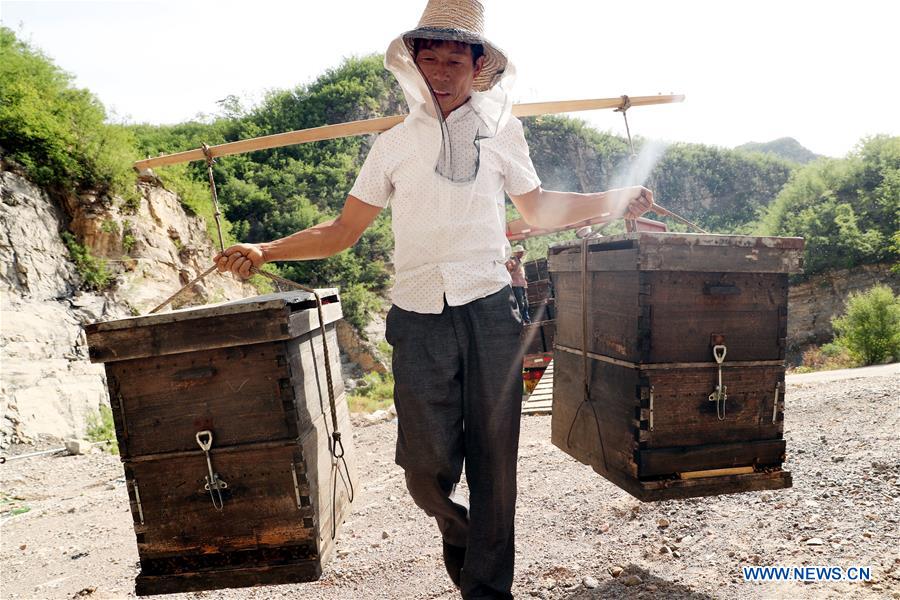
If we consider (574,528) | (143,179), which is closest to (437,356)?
(574,528)

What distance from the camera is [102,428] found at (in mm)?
7477

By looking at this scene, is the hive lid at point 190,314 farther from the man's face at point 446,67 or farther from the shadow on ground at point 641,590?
the shadow on ground at point 641,590

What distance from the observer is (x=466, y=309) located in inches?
84.1

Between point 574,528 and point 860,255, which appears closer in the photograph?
point 574,528

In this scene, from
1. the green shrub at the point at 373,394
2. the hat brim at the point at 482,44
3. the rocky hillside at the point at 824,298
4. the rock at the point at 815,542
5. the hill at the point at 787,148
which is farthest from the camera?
the hill at the point at 787,148

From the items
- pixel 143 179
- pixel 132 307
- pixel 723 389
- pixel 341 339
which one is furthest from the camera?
pixel 341 339

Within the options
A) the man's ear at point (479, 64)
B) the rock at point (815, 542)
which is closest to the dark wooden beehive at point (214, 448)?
the man's ear at point (479, 64)

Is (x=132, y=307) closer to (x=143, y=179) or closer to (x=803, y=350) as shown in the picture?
(x=143, y=179)

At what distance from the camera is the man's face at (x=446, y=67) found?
2.15 m

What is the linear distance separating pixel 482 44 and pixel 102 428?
7.49 m

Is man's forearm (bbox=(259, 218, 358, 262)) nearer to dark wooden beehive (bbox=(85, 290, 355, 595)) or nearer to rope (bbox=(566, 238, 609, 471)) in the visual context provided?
dark wooden beehive (bbox=(85, 290, 355, 595))

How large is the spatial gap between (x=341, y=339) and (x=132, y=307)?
552cm

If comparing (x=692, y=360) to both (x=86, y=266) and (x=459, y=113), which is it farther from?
(x=86, y=266)
